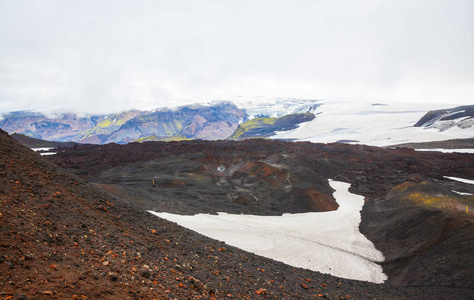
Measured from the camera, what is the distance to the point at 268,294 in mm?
8852

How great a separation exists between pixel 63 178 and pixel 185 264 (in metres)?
6.78

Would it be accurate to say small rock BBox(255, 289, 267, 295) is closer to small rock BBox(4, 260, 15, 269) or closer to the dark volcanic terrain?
the dark volcanic terrain

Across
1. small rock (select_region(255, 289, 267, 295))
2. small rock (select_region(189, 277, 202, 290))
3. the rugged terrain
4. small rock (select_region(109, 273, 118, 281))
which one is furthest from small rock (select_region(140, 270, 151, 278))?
the rugged terrain

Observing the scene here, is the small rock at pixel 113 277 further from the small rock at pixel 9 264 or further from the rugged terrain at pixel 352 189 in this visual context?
the rugged terrain at pixel 352 189

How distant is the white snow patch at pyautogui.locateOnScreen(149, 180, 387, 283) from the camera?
18688mm

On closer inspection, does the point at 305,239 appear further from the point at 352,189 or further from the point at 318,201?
the point at 352,189

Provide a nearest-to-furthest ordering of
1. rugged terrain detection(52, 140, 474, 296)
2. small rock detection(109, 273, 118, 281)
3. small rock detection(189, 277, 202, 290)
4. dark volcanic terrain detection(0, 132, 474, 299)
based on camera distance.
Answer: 1. dark volcanic terrain detection(0, 132, 474, 299)
2. small rock detection(109, 273, 118, 281)
3. small rock detection(189, 277, 202, 290)
4. rugged terrain detection(52, 140, 474, 296)

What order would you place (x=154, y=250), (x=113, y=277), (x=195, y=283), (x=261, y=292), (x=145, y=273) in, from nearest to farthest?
1. (x=113, y=277)
2. (x=145, y=273)
3. (x=195, y=283)
4. (x=261, y=292)
5. (x=154, y=250)

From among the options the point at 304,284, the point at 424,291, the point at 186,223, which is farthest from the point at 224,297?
the point at 186,223

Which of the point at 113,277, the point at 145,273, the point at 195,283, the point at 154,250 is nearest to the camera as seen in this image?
the point at 113,277

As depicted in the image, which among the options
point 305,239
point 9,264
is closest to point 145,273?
point 9,264

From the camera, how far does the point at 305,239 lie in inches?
939

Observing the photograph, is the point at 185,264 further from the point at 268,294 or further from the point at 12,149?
the point at 12,149

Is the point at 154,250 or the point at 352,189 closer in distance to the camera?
the point at 154,250
